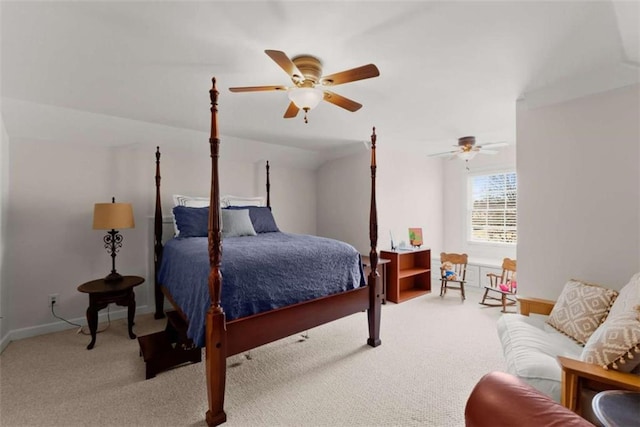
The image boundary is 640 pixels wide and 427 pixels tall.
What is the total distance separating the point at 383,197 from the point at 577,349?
281cm

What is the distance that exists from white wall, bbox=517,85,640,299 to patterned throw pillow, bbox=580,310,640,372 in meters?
0.91

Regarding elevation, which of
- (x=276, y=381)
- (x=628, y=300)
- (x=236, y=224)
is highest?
(x=236, y=224)

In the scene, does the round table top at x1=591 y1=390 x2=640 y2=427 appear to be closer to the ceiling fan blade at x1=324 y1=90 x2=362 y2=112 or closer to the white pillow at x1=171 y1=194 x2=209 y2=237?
the ceiling fan blade at x1=324 y1=90 x2=362 y2=112

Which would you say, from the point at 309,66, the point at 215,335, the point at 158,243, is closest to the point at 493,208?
the point at 309,66

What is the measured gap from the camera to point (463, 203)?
4.98 metres

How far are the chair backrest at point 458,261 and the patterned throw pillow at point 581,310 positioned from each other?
6.66ft

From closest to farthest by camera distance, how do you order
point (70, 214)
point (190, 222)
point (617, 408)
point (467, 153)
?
1. point (617, 408)
2. point (70, 214)
3. point (190, 222)
4. point (467, 153)

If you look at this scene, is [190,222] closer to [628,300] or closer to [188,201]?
[188,201]

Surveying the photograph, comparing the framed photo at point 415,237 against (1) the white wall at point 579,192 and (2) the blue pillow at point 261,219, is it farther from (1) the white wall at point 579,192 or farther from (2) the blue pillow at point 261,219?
(2) the blue pillow at point 261,219

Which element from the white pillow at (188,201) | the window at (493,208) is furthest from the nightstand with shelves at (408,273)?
the white pillow at (188,201)

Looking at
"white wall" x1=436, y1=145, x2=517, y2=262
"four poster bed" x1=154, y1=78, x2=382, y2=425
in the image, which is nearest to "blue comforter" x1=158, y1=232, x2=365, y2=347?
"four poster bed" x1=154, y1=78, x2=382, y2=425

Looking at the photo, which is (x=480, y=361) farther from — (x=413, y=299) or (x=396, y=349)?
(x=413, y=299)

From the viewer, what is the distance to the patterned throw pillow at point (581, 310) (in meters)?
1.82

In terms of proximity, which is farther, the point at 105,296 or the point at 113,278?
the point at 113,278
